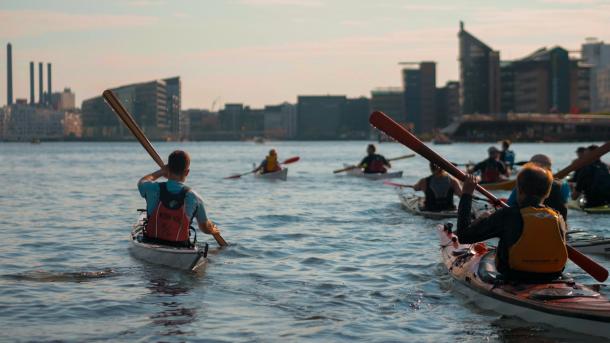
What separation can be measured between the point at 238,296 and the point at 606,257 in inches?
287

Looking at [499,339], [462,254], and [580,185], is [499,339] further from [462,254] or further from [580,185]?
[580,185]

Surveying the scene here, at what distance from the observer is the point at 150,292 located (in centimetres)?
1374

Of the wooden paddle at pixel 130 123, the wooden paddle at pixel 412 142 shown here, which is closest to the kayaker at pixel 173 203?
the wooden paddle at pixel 130 123

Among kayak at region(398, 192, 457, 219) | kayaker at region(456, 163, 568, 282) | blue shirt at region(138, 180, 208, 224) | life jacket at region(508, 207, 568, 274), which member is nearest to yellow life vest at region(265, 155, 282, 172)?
kayak at region(398, 192, 457, 219)

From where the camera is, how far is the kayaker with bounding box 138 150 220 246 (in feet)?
45.4

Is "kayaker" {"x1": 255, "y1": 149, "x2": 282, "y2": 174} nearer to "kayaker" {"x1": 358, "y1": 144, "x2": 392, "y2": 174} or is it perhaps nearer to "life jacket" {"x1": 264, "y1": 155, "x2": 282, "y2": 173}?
"life jacket" {"x1": 264, "y1": 155, "x2": 282, "y2": 173}

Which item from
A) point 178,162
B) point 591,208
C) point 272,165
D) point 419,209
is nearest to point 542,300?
point 178,162

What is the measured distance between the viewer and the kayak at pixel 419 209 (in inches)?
924

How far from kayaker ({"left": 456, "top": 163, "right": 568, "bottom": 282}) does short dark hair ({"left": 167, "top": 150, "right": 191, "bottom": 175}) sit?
4458 millimetres

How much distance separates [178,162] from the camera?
13562 mm

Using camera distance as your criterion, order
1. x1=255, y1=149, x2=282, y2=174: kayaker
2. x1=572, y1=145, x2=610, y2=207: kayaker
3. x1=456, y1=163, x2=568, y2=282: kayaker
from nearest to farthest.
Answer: x1=456, y1=163, x2=568, y2=282: kayaker, x1=572, y1=145, x2=610, y2=207: kayaker, x1=255, y1=149, x2=282, y2=174: kayaker

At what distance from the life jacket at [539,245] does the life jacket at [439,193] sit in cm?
1211

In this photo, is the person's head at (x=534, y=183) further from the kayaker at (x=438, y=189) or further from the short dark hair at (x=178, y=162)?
the kayaker at (x=438, y=189)

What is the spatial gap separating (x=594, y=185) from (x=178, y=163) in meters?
13.3
